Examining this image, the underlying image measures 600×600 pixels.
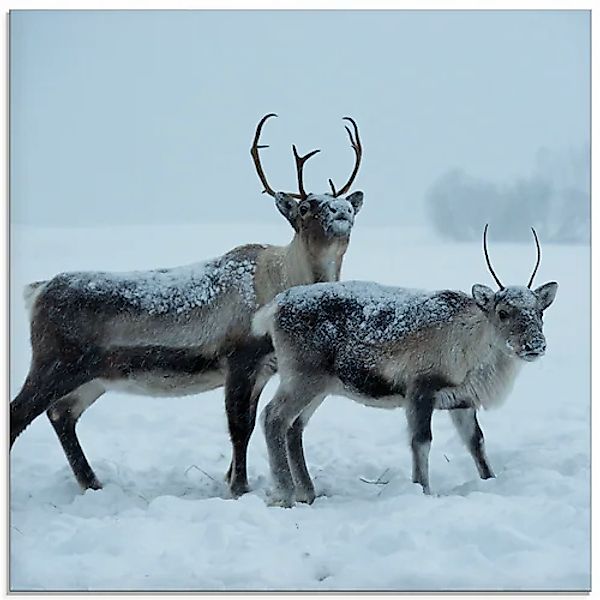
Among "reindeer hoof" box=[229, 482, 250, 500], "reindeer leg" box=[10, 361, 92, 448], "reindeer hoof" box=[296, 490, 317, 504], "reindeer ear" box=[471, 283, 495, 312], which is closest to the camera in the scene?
"reindeer ear" box=[471, 283, 495, 312]

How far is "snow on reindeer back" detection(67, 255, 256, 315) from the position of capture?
22.7 ft

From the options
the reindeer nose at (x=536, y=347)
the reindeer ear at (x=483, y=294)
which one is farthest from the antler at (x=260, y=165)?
the reindeer nose at (x=536, y=347)

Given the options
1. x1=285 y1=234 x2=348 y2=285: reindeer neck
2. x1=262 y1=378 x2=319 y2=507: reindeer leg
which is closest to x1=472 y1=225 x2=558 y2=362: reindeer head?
x1=285 y1=234 x2=348 y2=285: reindeer neck

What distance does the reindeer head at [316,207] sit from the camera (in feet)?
22.5

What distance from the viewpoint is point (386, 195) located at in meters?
7.37

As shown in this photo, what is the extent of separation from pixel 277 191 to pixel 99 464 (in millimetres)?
2176

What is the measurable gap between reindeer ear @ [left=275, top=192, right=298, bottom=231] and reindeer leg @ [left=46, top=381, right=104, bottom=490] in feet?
5.31

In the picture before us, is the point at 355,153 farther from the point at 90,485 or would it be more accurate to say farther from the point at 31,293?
the point at 90,485

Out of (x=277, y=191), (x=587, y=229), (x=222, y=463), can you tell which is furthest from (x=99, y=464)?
(x=587, y=229)

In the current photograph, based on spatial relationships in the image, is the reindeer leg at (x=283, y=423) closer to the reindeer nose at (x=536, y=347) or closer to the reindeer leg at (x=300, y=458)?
the reindeer leg at (x=300, y=458)

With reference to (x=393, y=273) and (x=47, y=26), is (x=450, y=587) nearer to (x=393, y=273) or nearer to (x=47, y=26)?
(x=393, y=273)

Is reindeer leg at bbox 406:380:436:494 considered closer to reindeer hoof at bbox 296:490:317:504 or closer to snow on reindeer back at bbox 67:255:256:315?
reindeer hoof at bbox 296:490:317:504

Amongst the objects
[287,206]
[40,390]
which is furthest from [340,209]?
[40,390]

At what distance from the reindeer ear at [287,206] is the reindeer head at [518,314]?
1290 mm
